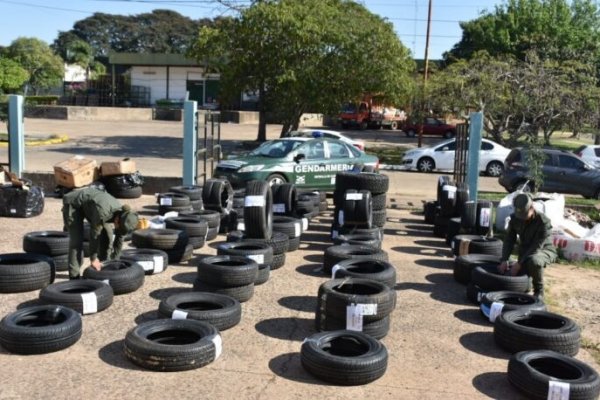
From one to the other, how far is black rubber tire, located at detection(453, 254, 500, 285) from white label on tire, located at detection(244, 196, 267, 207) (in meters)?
3.02

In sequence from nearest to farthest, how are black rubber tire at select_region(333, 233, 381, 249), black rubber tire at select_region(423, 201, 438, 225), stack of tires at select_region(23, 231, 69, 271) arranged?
stack of tires at select_region(23, 231, 69, 271), black rubber tire at select_region(333, 233, 381, 249), black rubber tire at select_region(423, 201, 438, 225)

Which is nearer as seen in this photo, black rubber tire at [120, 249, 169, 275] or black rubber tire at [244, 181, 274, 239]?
black rubber tire at [120, 249, 169, 275]

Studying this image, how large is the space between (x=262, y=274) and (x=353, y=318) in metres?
2.40

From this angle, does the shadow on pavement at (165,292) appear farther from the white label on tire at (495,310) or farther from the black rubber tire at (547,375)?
the black rubber tire at (547,375)

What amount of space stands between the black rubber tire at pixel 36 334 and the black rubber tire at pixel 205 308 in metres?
0.97

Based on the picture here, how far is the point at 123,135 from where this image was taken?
1421 inches

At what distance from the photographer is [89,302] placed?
23.5 feet

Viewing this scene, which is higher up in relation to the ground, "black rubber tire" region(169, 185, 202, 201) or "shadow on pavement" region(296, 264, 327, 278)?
"black rubber tire" region(169, 185, 202, 201)

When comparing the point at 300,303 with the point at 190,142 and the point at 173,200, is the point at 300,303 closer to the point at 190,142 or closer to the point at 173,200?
the point at 173,200

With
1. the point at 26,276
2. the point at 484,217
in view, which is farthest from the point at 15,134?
the point at 484,217

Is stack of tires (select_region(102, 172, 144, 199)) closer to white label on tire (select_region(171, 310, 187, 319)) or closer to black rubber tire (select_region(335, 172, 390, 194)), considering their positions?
black rubber tire (select_region(335, 172, 390, 194))

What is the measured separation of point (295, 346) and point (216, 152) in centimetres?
1163

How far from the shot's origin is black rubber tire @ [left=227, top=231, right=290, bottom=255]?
9625 millimetres

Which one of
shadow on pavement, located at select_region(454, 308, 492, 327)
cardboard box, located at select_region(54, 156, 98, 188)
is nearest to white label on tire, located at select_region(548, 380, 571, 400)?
shadow on pavement, located at select_region(454, 308, 492, 327)
